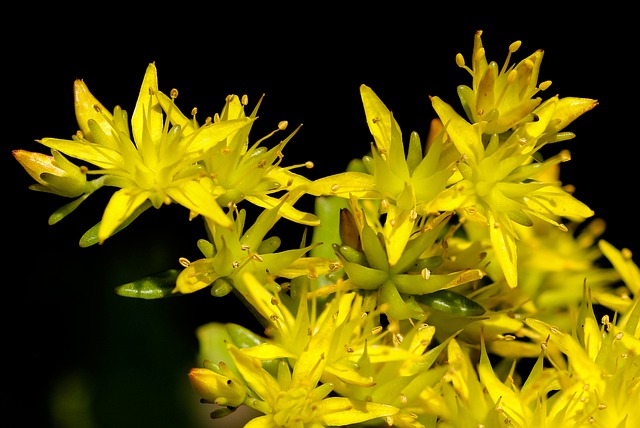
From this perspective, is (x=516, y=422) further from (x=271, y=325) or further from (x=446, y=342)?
(x=271, y=325)

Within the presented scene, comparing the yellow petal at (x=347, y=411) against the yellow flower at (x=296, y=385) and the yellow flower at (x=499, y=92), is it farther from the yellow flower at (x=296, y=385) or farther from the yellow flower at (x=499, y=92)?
the yellow flower at (x=499, y=92)

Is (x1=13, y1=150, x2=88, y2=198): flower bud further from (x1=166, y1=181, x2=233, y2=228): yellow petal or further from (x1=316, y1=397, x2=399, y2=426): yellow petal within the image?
(x1=316, y1=397, x2=399, y2=426): yellow petal

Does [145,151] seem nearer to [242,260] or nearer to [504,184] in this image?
[242,260]

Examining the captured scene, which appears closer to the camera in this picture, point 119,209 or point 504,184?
point 119,209

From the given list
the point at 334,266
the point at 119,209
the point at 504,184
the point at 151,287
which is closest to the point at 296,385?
the point at 334,266

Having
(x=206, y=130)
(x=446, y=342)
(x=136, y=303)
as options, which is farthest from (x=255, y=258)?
(x=136, y=303)

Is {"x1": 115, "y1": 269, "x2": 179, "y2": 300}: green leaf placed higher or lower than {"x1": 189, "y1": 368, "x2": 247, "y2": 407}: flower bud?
higher

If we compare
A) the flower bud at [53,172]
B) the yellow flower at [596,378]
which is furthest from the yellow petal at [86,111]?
the yellow flower at [596,378]

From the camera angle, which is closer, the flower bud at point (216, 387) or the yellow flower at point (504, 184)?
the flower bud at point (216, 387)

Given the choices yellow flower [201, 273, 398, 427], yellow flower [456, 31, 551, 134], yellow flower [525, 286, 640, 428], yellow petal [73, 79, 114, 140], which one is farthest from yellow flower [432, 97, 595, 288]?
yellow petal [73, 79, 114, 140]

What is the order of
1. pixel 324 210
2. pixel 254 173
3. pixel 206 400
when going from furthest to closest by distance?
1. pixel 324 210
2. pixel 254 173
3. pixel 206 400

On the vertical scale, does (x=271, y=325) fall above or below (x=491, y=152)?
below
